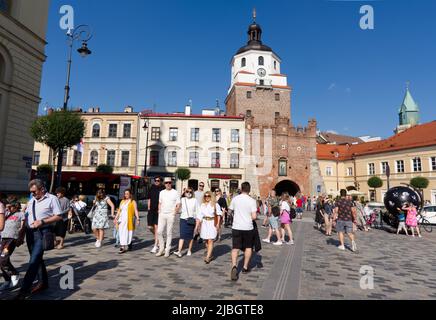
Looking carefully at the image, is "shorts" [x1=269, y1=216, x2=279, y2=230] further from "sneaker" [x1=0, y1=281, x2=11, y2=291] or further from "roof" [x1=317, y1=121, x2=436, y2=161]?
"roof" [x1=317, y1=121, x2=436, y2=161]

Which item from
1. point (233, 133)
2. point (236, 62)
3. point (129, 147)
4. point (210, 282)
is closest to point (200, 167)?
point (233, 133)

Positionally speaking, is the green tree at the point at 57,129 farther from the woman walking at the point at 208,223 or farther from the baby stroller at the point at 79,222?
the woman walking at the point at 208,223

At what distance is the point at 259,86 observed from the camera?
45406 mm

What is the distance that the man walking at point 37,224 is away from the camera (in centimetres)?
454

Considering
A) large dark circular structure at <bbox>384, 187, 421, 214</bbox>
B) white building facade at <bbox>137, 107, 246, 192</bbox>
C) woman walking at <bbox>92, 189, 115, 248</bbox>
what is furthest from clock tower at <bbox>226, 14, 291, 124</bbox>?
woman walking at <bbox>92, 189, 115, 248</bbox>

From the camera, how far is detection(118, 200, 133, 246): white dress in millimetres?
8367

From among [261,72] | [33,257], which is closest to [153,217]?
[33,257]

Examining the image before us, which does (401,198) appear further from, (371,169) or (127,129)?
(371,169)

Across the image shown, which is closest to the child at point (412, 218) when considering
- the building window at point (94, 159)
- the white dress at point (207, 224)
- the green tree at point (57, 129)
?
the white dress at point (207, 224)

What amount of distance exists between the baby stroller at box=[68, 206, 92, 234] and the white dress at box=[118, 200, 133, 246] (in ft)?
14.0

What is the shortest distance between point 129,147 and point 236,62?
78.7ft

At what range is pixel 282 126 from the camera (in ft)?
135

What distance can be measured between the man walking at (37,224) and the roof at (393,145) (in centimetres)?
4455
